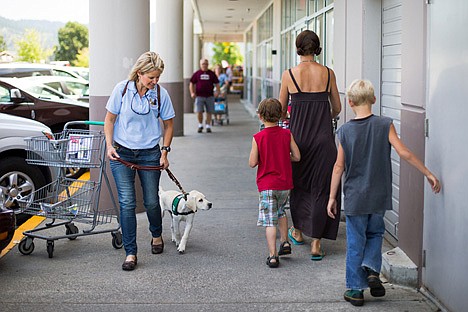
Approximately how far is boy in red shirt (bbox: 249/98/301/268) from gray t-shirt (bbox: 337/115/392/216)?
1110 millimetres

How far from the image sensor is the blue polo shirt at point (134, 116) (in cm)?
642

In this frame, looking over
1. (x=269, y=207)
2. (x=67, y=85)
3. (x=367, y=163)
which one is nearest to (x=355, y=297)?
(x=367, y=163)

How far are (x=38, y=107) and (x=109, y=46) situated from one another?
14.1 feet

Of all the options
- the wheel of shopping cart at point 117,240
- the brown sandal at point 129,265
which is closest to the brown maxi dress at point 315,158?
the brown sandal at point 129,265

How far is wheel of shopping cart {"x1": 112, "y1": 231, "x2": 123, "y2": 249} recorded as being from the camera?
708cm

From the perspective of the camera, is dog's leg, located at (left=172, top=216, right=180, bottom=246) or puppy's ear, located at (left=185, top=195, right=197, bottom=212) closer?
puppy's ear, located at (left=185, top=195, right=197, bottom=212)

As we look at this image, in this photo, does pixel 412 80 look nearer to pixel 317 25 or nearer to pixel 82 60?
pixel 317 25

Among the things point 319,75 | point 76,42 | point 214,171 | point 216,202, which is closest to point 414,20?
point 319,75

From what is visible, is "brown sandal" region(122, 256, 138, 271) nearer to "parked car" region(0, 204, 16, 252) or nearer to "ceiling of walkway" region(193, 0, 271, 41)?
"parked car" region(0, 204, 16, 252)

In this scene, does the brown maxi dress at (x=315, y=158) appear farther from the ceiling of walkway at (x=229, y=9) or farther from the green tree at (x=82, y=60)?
the green tree at (x=82, y=60)

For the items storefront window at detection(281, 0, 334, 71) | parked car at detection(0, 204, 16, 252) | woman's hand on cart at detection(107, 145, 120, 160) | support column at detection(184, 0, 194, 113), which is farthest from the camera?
support column at detection(184, 0, 194, 113)

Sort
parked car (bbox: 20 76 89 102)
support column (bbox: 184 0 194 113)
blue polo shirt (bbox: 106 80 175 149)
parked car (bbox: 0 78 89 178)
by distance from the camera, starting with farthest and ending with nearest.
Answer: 1. support column (bbox: 184 0 194 113)
2. parked car (bbox: 20 76 89 102)
3. parked car (bbox: 0 78 89 178)
4. blue polo shirt (bbox: 106 80 175 149)

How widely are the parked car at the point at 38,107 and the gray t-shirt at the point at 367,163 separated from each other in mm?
7740

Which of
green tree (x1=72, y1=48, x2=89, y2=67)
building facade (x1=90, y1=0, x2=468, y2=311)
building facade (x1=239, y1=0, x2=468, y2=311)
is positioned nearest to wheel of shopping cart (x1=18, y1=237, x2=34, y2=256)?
building facade (x1=90, y1=0, x2=468, y2=311)
